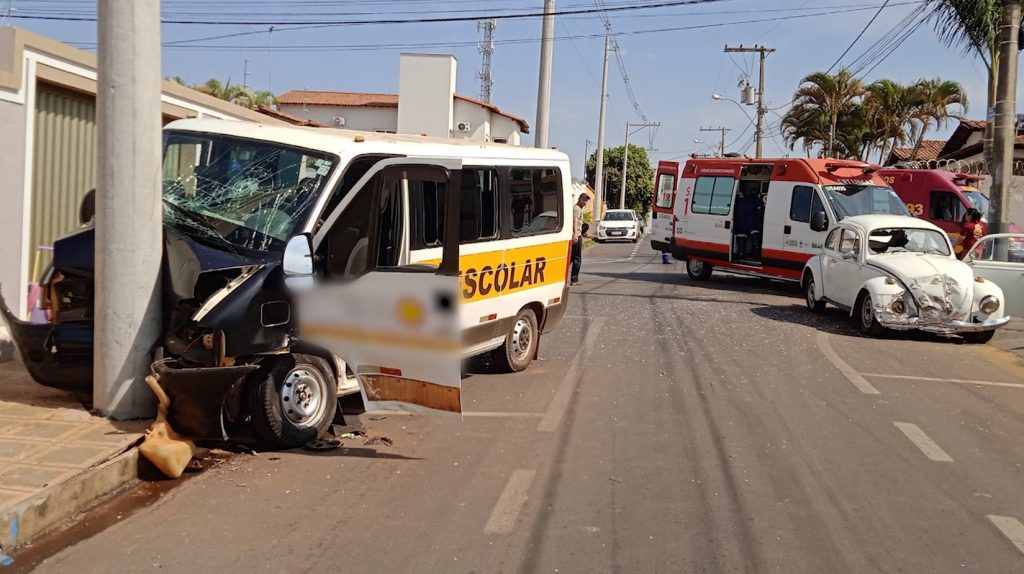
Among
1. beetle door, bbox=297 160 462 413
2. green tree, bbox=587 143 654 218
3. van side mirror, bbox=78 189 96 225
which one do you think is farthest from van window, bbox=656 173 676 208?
green tree, bbox=587 143 654 218

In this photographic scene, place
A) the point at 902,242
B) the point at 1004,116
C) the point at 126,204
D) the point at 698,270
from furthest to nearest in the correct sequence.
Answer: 1. the point at 698,270
2. the point at 1004,116
3. the point at 902,242
4. the point at 126,204

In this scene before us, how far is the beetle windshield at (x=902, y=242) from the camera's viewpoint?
14.7m

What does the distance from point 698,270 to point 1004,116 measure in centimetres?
780

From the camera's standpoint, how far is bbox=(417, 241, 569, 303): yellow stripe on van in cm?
889

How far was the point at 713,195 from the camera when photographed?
21484mm

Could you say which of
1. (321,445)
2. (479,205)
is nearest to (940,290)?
(479,205)

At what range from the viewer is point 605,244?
44.0 metres

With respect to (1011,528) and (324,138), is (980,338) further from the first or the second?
(324,138)

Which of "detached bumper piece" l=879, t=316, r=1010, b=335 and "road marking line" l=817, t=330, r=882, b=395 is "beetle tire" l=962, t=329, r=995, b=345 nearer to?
"detached bumper piece" l=879, t=316, r=1010, b=335

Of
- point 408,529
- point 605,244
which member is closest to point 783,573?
point 408,529

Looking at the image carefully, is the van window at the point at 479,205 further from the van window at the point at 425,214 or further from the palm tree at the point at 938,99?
the palm tree at the point at 938,99

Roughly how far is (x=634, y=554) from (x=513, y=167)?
18.0ft

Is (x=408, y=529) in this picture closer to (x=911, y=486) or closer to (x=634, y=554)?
(x=634, y=554)

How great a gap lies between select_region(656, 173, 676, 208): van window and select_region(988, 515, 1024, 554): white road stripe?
62.8 feet
